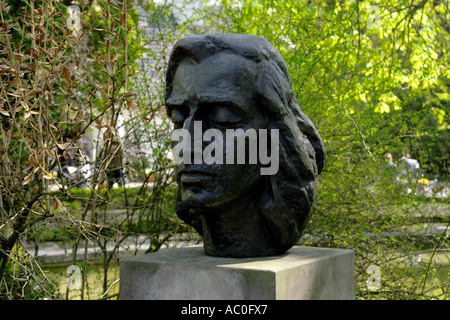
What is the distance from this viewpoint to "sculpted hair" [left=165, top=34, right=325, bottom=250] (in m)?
3.08

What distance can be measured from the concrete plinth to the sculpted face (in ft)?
1.27

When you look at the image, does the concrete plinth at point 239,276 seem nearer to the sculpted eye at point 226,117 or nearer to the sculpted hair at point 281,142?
the sculpted hair at point 281,142

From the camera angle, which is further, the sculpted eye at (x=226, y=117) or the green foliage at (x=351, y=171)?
the green foliage at (x=351, y=171)

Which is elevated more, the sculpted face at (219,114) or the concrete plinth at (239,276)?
the sculpted face at (219,114)

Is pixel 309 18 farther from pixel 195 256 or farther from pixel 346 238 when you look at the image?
pixel 195 256

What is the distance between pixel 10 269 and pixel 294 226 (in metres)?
3.16

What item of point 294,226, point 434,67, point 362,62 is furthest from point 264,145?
point 434,67

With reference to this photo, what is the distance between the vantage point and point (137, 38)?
6.02 metres

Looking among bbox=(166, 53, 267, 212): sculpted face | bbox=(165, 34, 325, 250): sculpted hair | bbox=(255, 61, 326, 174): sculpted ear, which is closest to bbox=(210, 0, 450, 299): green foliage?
bbox=(255, 61, 326, 174): sculpted ear

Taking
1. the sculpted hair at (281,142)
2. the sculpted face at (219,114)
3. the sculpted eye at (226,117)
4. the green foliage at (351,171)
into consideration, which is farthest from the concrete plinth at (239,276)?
the green foliage at (351,171)

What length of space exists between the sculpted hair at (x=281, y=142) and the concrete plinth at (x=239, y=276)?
23 centimetres

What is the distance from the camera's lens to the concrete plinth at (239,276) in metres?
2.69

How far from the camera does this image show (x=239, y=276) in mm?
2703

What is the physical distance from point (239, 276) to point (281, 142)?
88 cm
